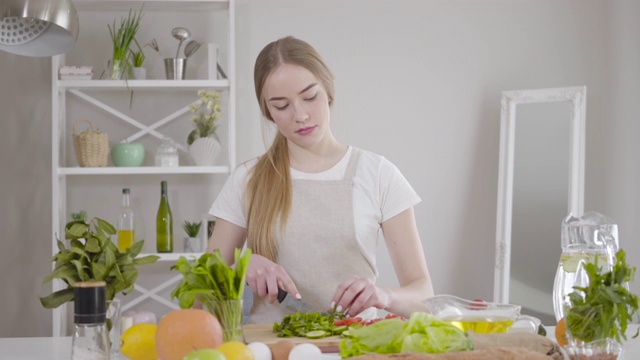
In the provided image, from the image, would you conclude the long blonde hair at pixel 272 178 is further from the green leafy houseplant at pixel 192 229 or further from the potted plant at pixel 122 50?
the potted plant at pixel 122 50

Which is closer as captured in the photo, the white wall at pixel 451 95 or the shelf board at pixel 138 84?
the shelf board at pixel 138 84

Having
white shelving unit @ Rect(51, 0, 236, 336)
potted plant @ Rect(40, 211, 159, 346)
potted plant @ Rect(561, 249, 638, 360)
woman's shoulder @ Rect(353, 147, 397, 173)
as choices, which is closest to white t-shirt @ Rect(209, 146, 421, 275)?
woman's shoulder @ Rect(353, 147, 397, 173)

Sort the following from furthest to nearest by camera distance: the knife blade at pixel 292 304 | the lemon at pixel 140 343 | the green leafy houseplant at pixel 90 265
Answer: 1. the knife blade at pixel 292 304
2. the green leafy houseplant at pixel 90 265
3. the lemon at pixel 140 343

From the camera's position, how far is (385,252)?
14.3 ft

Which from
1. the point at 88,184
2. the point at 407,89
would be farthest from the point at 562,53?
the point at 88,184

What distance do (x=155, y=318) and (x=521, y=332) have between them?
9.29 ft

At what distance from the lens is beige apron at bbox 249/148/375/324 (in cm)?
225

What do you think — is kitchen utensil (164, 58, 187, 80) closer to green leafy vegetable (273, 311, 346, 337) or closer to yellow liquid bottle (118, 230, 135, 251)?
yellow liquid bottle (118, 230, 135, 251)

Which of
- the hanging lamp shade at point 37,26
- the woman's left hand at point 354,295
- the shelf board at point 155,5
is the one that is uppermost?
the shelf board at point 155,5

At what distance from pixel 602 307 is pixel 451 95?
125 inches

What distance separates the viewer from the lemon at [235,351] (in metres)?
1.26

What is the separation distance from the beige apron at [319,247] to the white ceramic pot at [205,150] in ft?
5.72

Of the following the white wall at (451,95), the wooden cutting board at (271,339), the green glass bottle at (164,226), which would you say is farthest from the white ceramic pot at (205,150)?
the wooden cutting board at (271,339)

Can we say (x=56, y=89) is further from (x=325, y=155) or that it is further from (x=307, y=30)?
(x=325, y=155)
